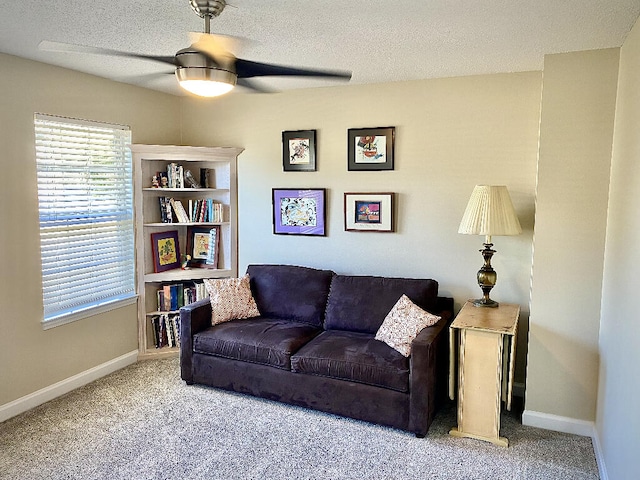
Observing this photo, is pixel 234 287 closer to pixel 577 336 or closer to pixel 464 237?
pixel 464 237

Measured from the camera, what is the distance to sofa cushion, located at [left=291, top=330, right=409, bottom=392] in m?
3.02

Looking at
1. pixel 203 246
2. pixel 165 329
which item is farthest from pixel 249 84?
pixel 165 329

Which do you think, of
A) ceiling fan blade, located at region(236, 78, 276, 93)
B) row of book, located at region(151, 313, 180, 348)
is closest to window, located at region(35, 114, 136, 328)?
row of book, located at region(151, 313, 180, 348)

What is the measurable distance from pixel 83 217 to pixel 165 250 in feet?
2.87

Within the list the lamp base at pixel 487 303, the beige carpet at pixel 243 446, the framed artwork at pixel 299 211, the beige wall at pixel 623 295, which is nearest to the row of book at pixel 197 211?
the framed artwork at pixel 299 211

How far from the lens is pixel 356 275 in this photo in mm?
4117

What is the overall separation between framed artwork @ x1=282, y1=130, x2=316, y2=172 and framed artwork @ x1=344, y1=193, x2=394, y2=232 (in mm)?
455

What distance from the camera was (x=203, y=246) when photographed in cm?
461

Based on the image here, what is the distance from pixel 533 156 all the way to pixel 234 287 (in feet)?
8.27

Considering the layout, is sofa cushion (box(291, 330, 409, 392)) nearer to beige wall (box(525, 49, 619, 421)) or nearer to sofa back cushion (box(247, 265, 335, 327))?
sofa back cushion (box(247, 265, 335, 327))

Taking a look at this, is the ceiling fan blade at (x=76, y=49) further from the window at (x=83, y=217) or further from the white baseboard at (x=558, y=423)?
the white baseboard at (x=558, y=423)

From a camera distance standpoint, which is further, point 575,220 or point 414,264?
point 414,264

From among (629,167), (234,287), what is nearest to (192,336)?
(234,287)

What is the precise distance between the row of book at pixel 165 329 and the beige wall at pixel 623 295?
3.38m
